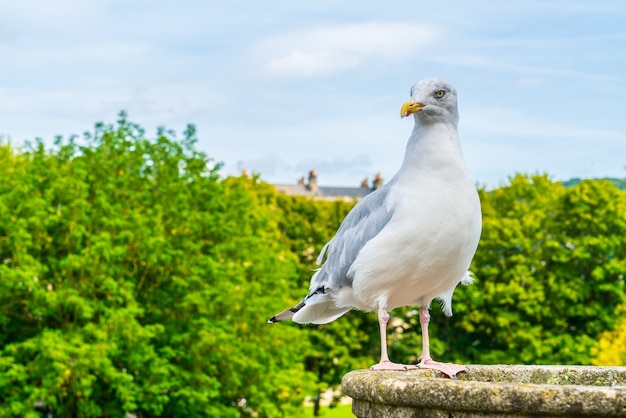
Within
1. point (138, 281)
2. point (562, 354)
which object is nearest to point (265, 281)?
point (138, 281)

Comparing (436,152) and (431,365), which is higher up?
(436,152)

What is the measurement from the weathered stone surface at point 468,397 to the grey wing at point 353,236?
2.61ft

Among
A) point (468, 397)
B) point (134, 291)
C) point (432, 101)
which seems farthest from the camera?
point (134, 291)

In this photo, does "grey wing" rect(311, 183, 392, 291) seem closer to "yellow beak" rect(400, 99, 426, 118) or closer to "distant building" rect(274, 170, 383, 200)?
"yellow beak" rect(400, 99, 426, 118)

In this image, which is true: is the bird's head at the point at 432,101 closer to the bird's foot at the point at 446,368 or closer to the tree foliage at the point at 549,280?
the bird's foot at the point at 446,368

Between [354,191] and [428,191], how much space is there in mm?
100278

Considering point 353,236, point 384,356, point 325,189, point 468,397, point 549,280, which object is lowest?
point 468,397

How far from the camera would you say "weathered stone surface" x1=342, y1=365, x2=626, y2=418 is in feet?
16.1

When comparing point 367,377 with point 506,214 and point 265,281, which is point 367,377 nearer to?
point 265,281

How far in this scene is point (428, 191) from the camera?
20.7 ft

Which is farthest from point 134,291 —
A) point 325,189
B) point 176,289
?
point 325,189

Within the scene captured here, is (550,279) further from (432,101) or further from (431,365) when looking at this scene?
(432,101)

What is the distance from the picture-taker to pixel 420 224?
6.27 meters

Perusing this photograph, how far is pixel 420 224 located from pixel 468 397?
145 centimetres
